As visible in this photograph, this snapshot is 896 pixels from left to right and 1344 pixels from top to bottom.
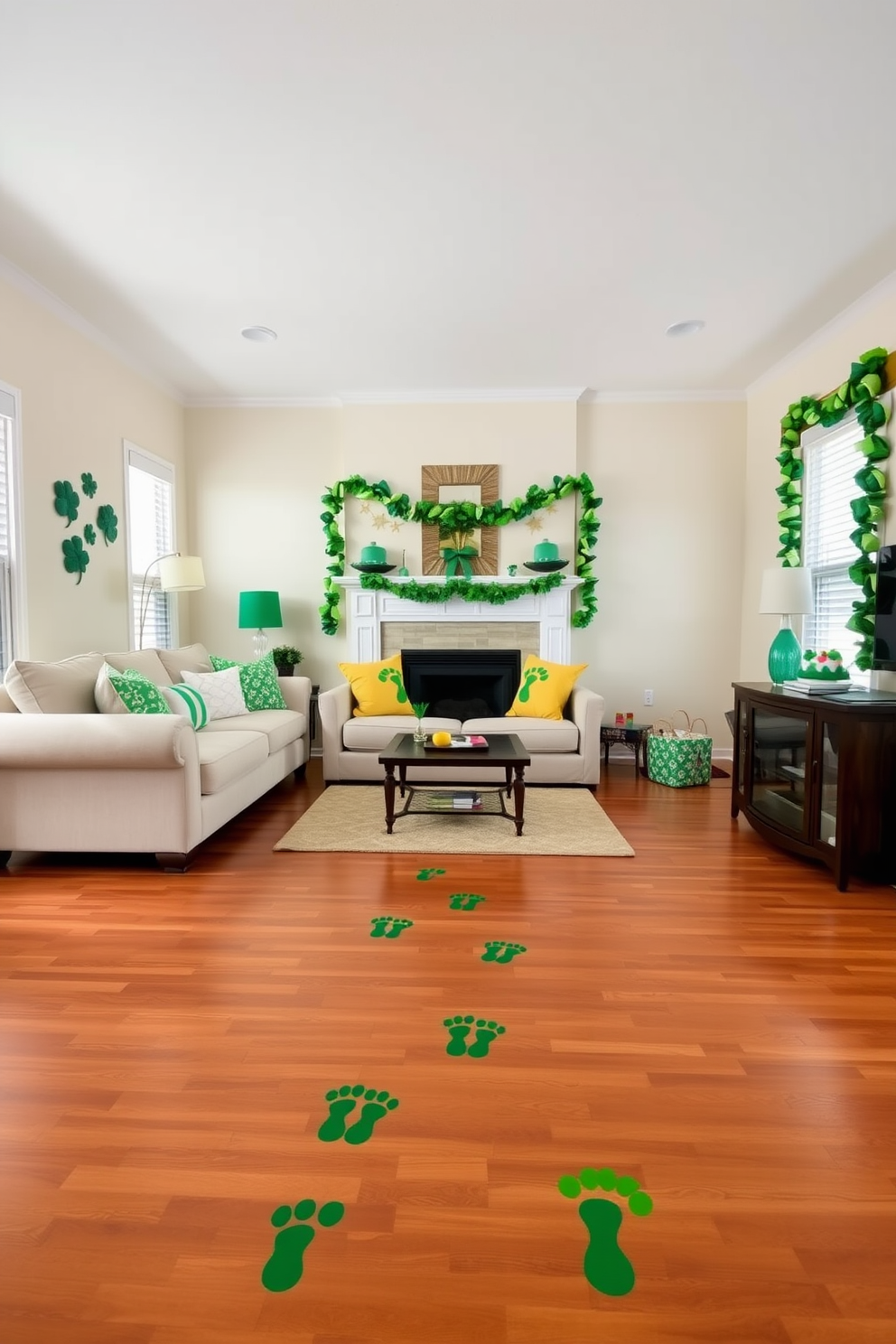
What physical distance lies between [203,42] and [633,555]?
4.20 metres

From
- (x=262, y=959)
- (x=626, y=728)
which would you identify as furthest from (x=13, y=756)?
(x=626, y=728)

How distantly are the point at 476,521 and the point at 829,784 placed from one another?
3.17 meters

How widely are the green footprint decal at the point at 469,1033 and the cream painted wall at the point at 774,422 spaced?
2805 mm

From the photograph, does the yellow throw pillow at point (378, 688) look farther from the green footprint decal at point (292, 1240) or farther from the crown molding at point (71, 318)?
the green footprint decal at point (292, 1240)

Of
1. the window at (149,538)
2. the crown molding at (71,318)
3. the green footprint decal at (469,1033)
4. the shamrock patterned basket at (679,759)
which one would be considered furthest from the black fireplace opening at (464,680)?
the green footprint decal at (469,1033)

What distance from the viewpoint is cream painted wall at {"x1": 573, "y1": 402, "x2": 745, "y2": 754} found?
217 inches

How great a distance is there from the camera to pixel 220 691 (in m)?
4.55

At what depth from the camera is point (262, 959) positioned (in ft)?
7.61

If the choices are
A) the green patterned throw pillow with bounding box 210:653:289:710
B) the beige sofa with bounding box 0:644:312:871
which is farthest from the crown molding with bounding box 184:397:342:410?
the beige sofa with bounding box 0:644:312:871

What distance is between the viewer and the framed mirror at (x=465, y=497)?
5.43 m

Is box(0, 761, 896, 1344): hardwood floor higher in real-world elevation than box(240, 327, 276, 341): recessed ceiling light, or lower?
lower

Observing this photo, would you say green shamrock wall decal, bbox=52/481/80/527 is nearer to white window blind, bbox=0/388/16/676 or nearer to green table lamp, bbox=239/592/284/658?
white window blind, bbox=0/388/16/676

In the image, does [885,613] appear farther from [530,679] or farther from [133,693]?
[133,693]

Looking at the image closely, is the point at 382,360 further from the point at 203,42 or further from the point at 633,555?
the point at 203,42
